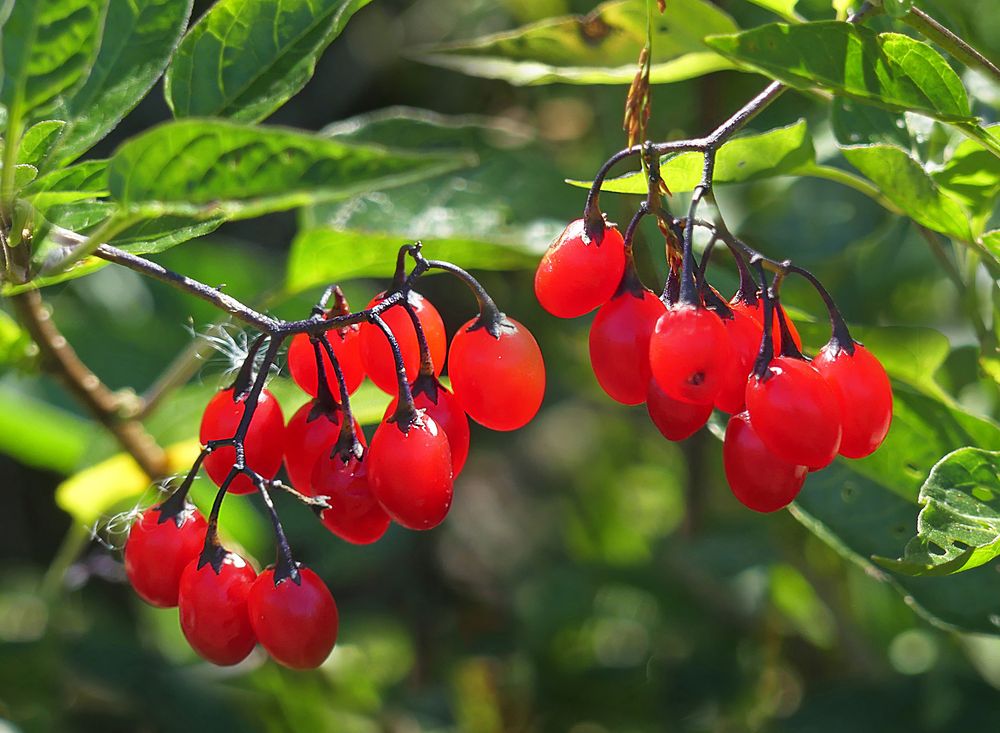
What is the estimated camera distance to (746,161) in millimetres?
1151

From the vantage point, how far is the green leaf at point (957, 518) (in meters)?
0.92

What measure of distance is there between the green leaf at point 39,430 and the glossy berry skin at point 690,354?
4.51 ft

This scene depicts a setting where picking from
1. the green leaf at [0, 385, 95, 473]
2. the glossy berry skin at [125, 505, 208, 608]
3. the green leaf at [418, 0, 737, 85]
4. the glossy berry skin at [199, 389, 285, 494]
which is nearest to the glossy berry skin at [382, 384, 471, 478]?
the glossy berry skin at [199, 389, 285, 494]

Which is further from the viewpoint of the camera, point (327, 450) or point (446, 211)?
point (446, 211)

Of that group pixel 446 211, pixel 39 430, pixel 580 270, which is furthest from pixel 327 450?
pixel 39 430

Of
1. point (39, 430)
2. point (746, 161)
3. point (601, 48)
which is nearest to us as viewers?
point (746, 161)

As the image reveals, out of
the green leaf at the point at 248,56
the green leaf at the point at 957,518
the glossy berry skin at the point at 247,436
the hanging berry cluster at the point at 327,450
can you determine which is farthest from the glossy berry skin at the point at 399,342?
the green leaf at the point at 957,518

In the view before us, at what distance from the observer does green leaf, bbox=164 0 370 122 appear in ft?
3.42

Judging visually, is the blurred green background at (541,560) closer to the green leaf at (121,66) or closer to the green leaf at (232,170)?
the green leaf at (121,66)

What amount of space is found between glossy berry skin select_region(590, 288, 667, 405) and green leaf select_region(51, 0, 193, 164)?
1.53 ft

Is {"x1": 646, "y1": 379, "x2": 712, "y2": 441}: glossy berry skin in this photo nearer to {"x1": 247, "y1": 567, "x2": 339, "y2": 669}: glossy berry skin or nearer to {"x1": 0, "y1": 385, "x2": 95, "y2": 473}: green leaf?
{"x1": 247, "y1": 567, "x2": 339, "y2": 669}: glossy berry skin

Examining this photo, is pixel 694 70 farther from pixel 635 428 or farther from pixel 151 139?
pixel 635 428

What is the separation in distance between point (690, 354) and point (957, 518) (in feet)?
0.93

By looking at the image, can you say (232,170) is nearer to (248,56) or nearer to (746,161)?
(248,56)
